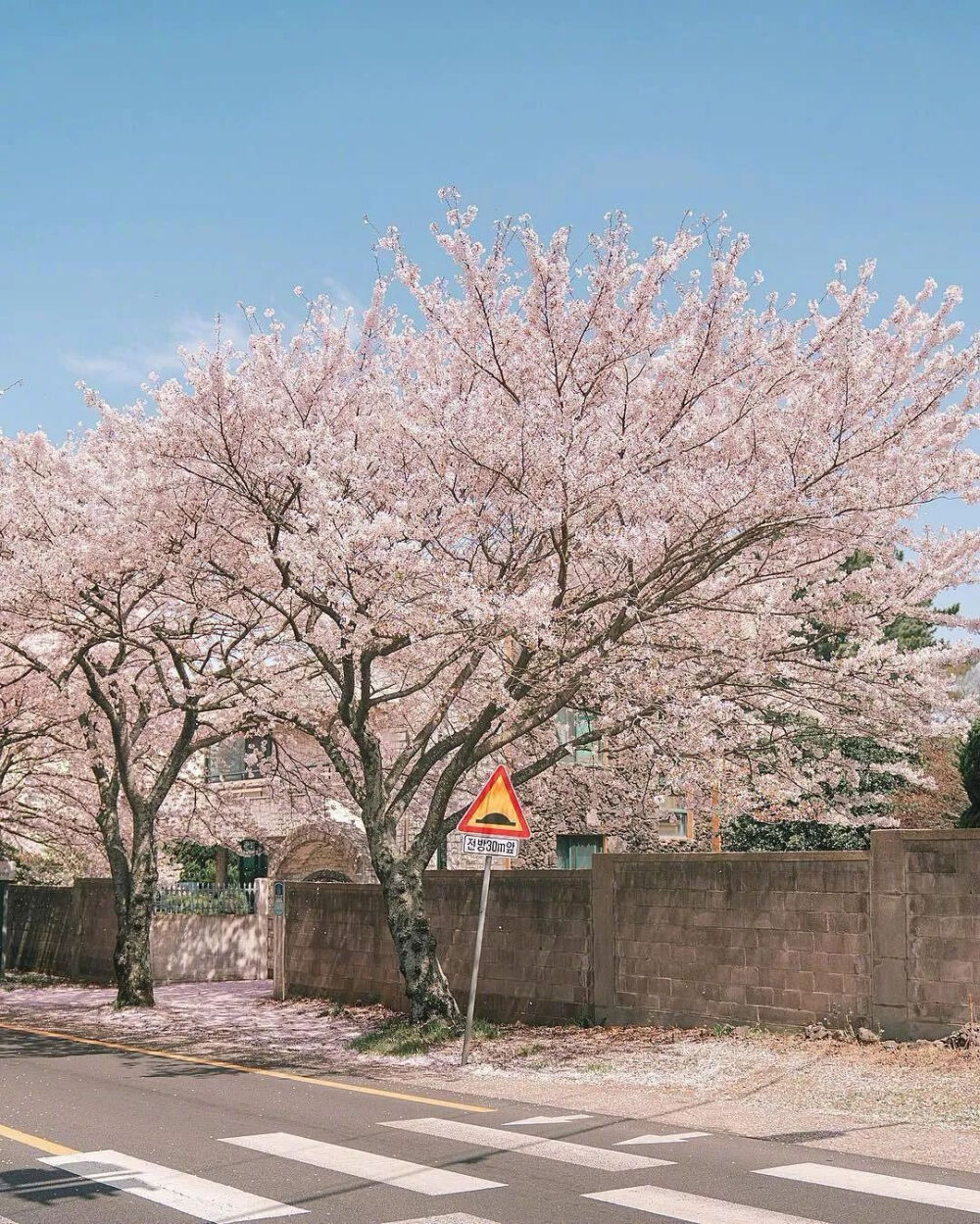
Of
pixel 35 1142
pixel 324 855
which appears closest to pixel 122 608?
pixel 35 1142

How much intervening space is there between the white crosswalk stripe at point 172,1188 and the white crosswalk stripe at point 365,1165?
2.67 feet

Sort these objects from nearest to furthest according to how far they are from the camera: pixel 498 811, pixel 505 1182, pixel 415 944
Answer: pixel 505 1182 < pixel 498 811 < pixel 415 944

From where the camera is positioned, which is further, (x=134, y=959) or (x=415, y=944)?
(x=134, y=959)

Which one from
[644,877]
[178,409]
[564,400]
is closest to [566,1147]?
[644,877]

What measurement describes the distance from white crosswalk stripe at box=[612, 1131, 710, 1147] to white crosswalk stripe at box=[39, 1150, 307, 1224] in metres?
2.95

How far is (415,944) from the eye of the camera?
53.5 feet

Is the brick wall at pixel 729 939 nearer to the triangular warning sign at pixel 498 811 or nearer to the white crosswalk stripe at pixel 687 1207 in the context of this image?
the triangular warning sign at pixel 498 811

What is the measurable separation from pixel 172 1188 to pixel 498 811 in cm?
697

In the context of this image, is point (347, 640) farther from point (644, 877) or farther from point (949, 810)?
point (949, 810)

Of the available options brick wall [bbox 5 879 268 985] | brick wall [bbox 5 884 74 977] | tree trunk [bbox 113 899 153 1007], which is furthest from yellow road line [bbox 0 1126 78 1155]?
brick wall [bbox 5 884 74 977]

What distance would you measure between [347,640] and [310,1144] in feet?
22.7

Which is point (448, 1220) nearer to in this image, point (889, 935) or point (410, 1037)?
point (889, 935)

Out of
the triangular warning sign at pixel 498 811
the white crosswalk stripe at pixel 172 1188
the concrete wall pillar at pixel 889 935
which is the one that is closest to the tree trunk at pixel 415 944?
the triangular warning sign at pixel 498 811

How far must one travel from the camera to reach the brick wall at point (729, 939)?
12648 millimetres
